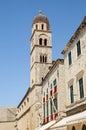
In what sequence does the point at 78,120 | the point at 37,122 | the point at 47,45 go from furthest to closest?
the point at 47,45, the point at 37,122, the point at 78,120

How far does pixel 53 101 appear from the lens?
1249 inches

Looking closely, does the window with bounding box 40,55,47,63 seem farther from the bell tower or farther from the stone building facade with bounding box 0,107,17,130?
the stone building facade with bounding box 0,107,17,130

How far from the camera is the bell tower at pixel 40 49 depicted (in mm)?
47119

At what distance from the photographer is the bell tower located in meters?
47.1

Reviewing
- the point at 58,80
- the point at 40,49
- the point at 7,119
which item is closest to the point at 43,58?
the point at 40,49

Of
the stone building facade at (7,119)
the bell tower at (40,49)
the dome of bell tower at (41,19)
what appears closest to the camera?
the bell tower at (40,49)

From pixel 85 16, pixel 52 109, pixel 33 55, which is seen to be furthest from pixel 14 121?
pixel 85 16

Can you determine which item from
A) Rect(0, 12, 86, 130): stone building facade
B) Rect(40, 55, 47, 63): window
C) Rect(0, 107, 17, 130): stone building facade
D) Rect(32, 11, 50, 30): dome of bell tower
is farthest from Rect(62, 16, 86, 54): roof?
Rect(0, 107, 17, 130): stone building facade

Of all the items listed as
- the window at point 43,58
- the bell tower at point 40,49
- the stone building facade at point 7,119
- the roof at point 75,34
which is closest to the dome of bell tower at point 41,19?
the bell tower at point 40,49

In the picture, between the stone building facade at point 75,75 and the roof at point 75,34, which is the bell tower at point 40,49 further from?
the stone building facade at point 75,75

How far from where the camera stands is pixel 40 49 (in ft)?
160

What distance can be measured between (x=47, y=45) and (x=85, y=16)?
2960 centimetres

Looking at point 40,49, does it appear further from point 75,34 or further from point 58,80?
point 75,34

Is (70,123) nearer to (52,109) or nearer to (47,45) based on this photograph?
(52,109)
